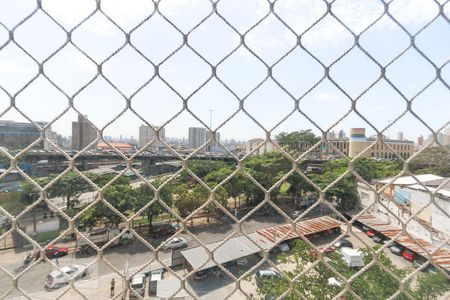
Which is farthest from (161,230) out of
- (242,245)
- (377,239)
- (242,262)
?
(377,239)

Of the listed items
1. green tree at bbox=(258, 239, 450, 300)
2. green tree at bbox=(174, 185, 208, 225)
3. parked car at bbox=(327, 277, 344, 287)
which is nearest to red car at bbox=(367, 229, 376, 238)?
green tree at bbox=(174, 185, 208, 225)

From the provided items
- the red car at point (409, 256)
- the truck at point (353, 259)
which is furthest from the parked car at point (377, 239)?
the truck at point (353, 259)

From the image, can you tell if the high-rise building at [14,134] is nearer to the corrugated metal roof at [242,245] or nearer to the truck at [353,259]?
the corrugated metal roof at [242,245]

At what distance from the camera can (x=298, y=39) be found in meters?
0.58

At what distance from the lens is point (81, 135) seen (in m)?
0.71

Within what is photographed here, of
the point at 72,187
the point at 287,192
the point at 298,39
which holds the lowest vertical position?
the point at 287,192

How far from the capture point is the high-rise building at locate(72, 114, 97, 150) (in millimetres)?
637

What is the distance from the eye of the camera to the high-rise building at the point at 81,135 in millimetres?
637

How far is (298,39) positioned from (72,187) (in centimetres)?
400

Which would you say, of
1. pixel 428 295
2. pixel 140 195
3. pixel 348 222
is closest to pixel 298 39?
pixel 348 222

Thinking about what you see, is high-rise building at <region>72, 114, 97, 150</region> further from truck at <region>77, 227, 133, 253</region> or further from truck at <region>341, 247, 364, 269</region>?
truck at <region>77, 227, 133, 253</region>

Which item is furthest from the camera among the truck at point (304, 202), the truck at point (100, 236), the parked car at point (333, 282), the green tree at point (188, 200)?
the truck at point (304, 202)

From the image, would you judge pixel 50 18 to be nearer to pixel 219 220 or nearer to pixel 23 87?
pixel 23 87

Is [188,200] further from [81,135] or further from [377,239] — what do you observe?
[81,135]
